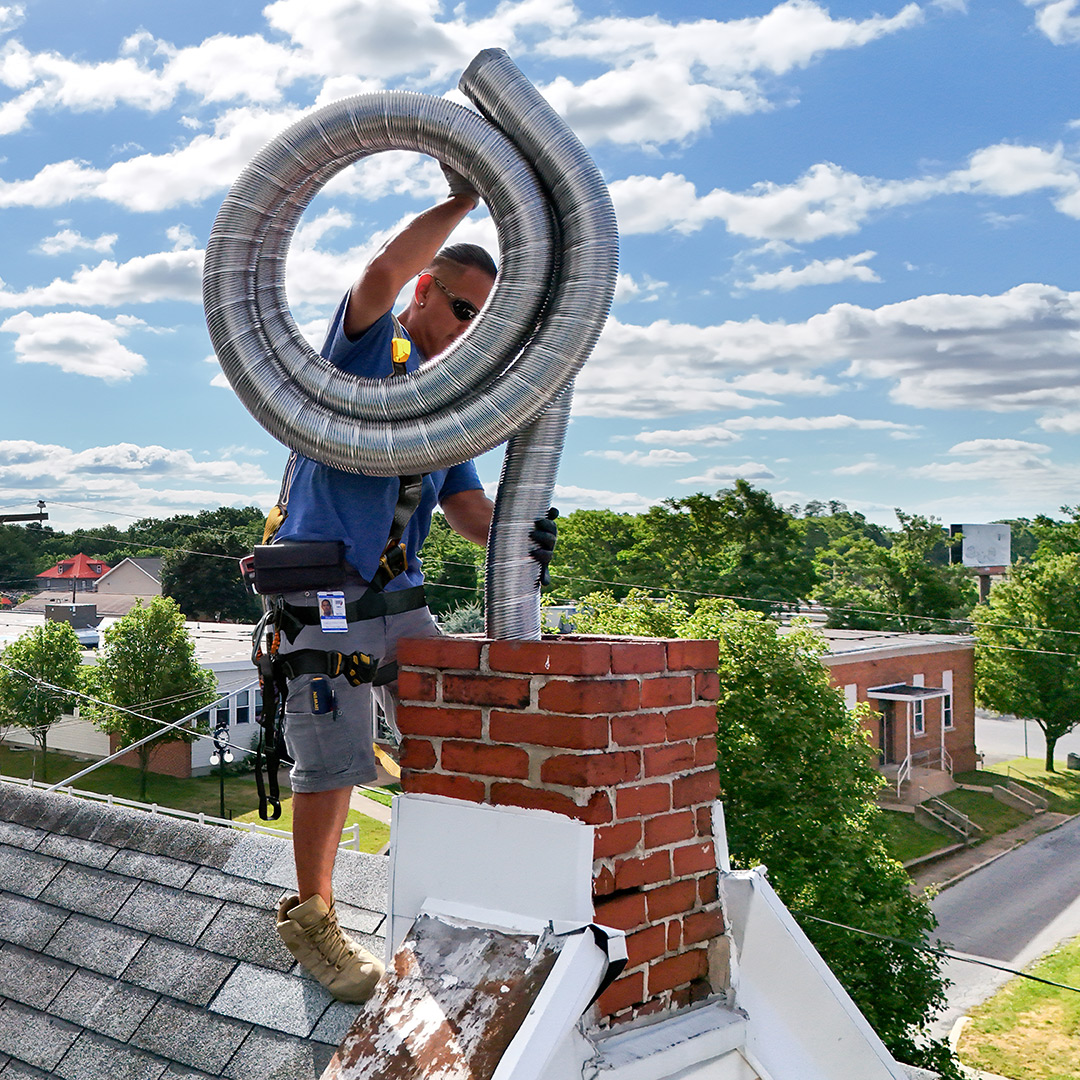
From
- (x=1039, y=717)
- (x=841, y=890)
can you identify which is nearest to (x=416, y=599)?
(x=841, y=890)

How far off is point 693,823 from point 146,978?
6.15 feet

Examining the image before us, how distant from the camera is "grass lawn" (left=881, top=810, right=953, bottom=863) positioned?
25.0 meters

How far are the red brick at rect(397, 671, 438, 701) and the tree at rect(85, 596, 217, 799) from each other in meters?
29.7

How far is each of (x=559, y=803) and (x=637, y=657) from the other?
0.37m

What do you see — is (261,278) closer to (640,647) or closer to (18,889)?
(640,647)

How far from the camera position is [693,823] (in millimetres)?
2400

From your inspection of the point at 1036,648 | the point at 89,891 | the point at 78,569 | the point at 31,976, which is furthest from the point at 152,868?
the point at 78,569

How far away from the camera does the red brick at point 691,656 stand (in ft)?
7.68

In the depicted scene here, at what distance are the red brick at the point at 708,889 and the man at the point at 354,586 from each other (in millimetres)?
892

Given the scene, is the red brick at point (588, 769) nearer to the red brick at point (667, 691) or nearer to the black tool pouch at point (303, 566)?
the red brick at point (667, 691)

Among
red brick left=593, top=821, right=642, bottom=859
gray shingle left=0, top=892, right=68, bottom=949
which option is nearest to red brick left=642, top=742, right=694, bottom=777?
red brick left=593, top=821, right=642, bottom=859

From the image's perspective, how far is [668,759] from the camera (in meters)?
2.31

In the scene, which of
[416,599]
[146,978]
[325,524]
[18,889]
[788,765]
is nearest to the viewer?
[325,524]

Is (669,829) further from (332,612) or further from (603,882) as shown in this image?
(332,612)
